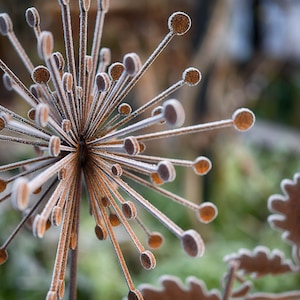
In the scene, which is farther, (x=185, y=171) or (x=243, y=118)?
(x=185, y=171)

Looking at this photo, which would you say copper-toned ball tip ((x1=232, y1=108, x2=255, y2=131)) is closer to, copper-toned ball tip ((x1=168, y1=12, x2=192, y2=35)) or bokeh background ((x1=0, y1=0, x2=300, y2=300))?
copper-toned ball tip ((x1=168, y1=12, x2=192, y2=35))

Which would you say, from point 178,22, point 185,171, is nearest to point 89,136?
point 178,22

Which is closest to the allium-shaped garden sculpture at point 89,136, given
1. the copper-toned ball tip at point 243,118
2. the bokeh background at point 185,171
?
the copper-toned ball tip at point 243,118

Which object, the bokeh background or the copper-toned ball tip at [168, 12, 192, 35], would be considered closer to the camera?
the copper-toned ball tip at [168, 12, 192, 35]

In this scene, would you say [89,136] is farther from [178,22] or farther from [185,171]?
[185,171]

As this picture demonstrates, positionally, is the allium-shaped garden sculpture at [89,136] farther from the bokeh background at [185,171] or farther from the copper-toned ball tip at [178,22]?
the bokeh background at [185,171]

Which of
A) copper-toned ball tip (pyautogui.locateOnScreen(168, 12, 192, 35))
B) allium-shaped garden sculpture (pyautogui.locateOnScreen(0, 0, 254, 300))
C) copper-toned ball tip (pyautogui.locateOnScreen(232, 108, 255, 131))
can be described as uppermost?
copper-toned ball tip (pyautogui.locateOnScreen(168, 12, 192, 35))

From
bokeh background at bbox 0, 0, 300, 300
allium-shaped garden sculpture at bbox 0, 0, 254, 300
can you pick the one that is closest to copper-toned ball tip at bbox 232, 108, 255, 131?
allium-shaped garden sculpture at bbox 0, 0, 254, 300

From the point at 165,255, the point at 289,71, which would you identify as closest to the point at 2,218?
the point at 165,255

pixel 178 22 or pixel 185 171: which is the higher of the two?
pixel 185 171

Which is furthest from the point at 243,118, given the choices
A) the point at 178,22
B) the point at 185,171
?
the point at 185,171
